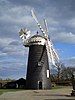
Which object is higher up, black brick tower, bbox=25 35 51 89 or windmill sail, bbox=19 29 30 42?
windmill sail, bbox=19 29 30 42

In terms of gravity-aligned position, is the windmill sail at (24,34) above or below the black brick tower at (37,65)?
above

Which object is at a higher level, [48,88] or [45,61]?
[45,61]

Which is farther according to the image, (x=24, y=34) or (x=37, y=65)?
(x=24, y=34)

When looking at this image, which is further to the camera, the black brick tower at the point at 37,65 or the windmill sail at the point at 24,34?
the windmill sail at the point at 24,34

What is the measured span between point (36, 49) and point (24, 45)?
346 cm

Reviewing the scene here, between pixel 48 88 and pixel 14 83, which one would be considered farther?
pixel 14 83

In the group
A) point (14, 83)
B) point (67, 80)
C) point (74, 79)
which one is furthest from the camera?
point (67, 80)

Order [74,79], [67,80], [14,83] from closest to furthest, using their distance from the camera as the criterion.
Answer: [74,79] < [14,83] < [67,80]

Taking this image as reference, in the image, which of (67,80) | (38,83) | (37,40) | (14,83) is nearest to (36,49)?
(37,40)

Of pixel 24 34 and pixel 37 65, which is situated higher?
pixel 24 34

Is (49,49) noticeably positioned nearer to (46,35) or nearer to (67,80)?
(46,35)

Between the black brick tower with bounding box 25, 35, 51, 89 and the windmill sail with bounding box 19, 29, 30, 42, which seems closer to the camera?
the black brick tower with bounding box 25, 35, 51, 89

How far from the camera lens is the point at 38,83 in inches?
2581

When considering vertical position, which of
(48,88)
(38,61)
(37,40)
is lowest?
(48,88)
